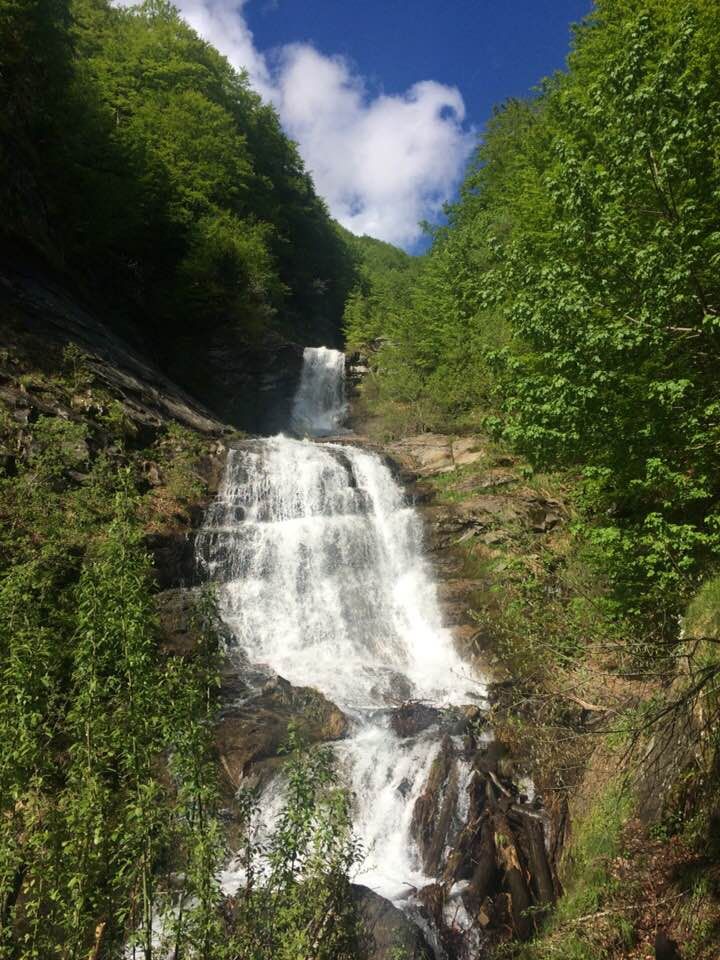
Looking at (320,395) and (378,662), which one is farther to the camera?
(320,395)

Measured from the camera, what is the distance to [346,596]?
14820mm

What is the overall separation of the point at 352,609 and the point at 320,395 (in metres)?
16.9

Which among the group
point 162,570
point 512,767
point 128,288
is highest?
point 128,288

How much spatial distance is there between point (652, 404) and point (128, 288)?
24.6 m

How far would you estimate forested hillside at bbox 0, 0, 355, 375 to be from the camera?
55.5 feet

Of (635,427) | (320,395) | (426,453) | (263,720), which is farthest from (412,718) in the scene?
(320,395)

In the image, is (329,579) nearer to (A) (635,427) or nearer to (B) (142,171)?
(A) (635,427)

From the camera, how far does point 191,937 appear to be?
378cm

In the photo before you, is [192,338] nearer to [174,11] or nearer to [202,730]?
[174,11]

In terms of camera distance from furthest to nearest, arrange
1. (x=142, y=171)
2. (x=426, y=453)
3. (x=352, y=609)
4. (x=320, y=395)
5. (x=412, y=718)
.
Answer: (x=320, y=395) < (x=142, y=171) < (x=426, y=453) < (x=352, y=609) < (x=412, y=718)

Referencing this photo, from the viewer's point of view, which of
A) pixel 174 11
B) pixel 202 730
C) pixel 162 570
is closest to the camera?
pixel 202 730

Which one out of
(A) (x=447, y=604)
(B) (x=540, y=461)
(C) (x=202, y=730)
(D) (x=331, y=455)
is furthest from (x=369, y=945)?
(D) (x=331, y=455)

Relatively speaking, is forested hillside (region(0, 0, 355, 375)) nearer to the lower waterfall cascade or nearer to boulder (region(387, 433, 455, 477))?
the lower waterfall cascade

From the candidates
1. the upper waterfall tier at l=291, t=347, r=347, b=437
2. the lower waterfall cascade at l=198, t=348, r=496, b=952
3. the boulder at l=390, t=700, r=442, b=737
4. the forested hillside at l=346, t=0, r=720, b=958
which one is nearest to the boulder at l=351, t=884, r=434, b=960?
the lower waterfall cascade at l=198, t=348, r=496, b=952
